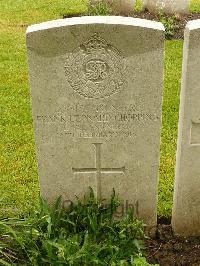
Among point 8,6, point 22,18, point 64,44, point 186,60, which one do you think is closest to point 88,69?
point 64,44

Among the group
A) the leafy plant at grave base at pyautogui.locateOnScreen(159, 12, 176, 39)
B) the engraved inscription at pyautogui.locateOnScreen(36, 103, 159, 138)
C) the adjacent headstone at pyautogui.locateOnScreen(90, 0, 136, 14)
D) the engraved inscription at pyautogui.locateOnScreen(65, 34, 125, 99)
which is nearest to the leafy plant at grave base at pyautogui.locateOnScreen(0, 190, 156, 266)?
the engraved inscription at pyautogui.locateOnScreen(36, 103, 159, 138)

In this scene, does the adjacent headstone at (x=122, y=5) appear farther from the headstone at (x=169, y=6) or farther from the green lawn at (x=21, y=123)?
the green lawn at (x=21, y=123)

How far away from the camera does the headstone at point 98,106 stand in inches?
130

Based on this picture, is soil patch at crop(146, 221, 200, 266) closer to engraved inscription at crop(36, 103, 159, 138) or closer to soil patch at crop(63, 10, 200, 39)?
engraved inscription at crop(36, 103, 159, 138)

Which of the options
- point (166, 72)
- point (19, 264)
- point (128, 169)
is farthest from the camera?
point (166, 72)

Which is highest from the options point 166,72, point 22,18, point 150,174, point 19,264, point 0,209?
point 22,18

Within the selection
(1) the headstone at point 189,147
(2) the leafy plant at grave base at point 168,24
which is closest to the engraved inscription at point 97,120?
(1) the headstone at point 189,147

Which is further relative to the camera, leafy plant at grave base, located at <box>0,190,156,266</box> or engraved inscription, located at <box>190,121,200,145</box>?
engraved inscription, located at <box>190,121,200,145</box>

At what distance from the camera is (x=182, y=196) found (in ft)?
12.7

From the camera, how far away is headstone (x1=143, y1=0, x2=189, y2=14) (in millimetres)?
9191

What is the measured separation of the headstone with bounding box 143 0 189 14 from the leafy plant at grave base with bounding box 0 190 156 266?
6075 mm

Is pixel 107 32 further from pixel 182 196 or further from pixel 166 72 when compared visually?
pixel 166 72

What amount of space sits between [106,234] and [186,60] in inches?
53.7

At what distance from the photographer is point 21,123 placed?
19.1 ft
